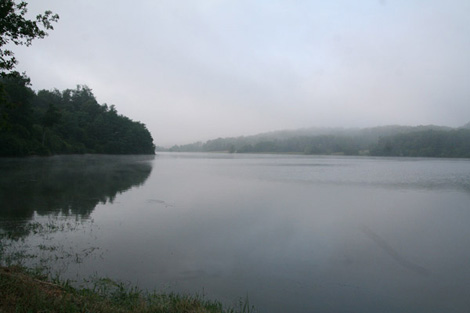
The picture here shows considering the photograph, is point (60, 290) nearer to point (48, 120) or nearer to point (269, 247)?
point (269, 247)

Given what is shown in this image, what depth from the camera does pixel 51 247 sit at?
802 cm

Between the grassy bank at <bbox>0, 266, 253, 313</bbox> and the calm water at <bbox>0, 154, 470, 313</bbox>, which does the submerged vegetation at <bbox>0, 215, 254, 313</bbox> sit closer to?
the grassy bank at <bbox>0, 266, 253, 313</bbox>

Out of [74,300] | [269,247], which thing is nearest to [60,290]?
[74,300]

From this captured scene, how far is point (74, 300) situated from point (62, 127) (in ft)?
256

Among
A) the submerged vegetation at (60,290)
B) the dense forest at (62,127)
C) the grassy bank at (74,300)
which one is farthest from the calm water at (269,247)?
the dense forest at (62,127)

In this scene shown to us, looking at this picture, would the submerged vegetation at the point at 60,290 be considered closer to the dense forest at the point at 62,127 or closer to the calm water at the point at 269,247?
the calm water at the point at 269,247

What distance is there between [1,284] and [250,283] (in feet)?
14.7

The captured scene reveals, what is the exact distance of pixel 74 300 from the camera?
176 inches

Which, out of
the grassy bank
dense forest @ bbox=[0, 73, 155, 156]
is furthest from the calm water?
dense forest @ bbox=[0, 73, 155, 156]

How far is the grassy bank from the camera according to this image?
409 cm

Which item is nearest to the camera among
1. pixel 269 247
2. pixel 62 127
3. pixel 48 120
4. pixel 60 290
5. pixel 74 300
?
pixel 74 300

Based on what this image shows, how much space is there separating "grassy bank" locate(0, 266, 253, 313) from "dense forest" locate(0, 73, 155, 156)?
5.46 metres

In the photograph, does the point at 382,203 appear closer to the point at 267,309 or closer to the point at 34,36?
the point at 267,309

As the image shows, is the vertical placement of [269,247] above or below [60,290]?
below
